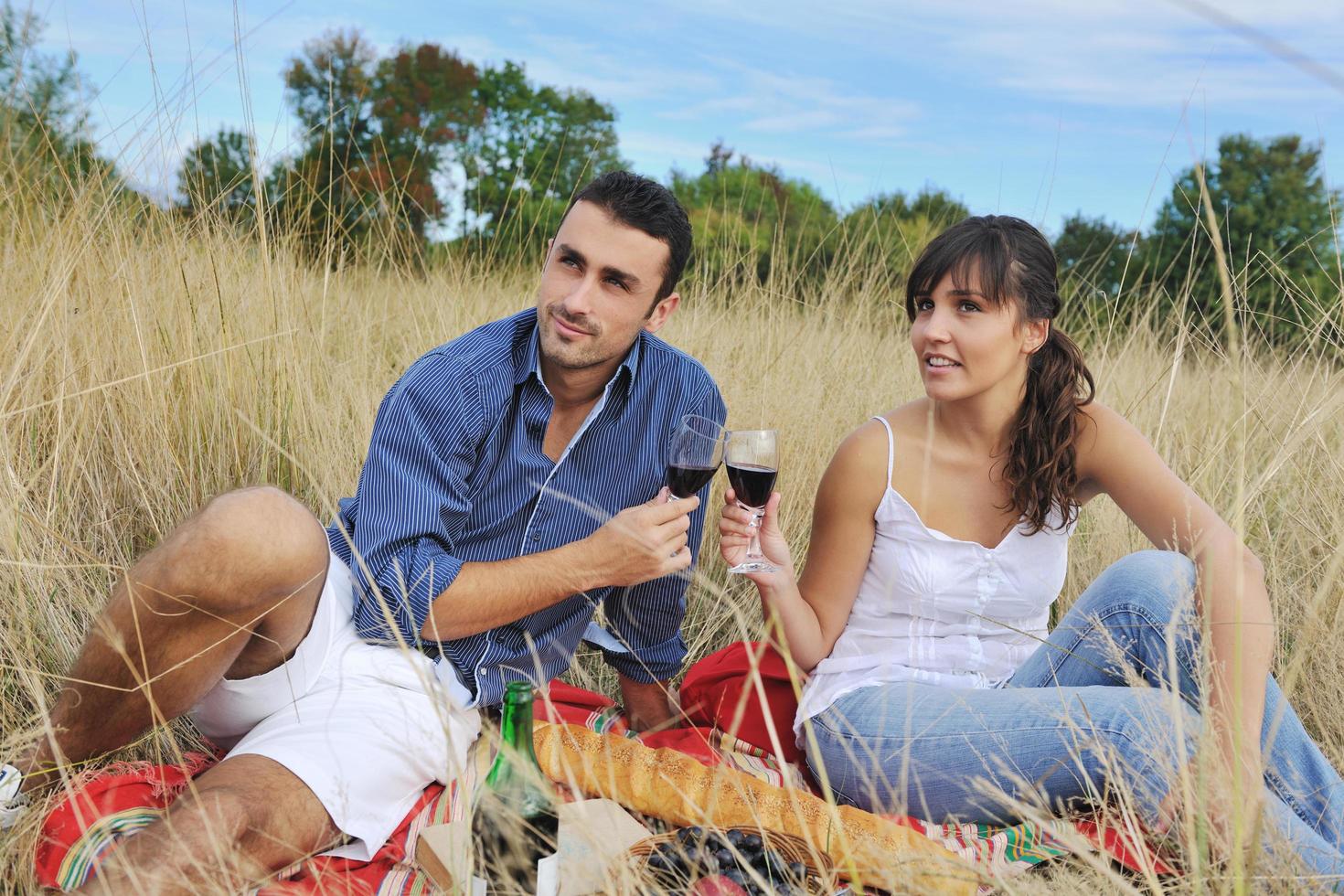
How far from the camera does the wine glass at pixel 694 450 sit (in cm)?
222

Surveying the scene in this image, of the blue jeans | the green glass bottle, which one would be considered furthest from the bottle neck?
the blue jeans

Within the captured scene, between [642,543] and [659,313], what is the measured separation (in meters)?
A: 0.79

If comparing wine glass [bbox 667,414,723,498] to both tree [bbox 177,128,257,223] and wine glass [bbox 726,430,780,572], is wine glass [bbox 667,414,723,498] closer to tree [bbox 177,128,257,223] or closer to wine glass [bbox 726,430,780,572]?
wine glass [bbox 726,430,780,572]

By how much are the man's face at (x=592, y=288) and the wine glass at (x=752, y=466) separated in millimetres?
530

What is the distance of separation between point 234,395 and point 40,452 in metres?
0.57

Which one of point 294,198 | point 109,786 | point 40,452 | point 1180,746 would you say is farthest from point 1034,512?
point 294,198

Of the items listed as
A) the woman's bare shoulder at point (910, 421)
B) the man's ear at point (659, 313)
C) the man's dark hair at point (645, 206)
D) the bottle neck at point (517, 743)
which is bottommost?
the bottle neck at point (517, 743)

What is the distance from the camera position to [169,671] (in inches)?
82.1

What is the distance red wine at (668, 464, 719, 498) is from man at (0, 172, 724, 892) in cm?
4

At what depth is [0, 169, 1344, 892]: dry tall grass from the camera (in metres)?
2.74

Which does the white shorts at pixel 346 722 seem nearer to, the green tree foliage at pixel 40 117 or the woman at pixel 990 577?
the woman at pixel 990 577

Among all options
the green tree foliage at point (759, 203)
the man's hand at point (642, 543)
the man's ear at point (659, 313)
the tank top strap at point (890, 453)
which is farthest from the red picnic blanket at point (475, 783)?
the green tree foliage at point (759, 203)

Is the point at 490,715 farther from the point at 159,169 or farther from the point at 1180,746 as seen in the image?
the point at 159,169

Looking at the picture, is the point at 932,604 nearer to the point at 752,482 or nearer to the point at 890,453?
the point at 890,453
